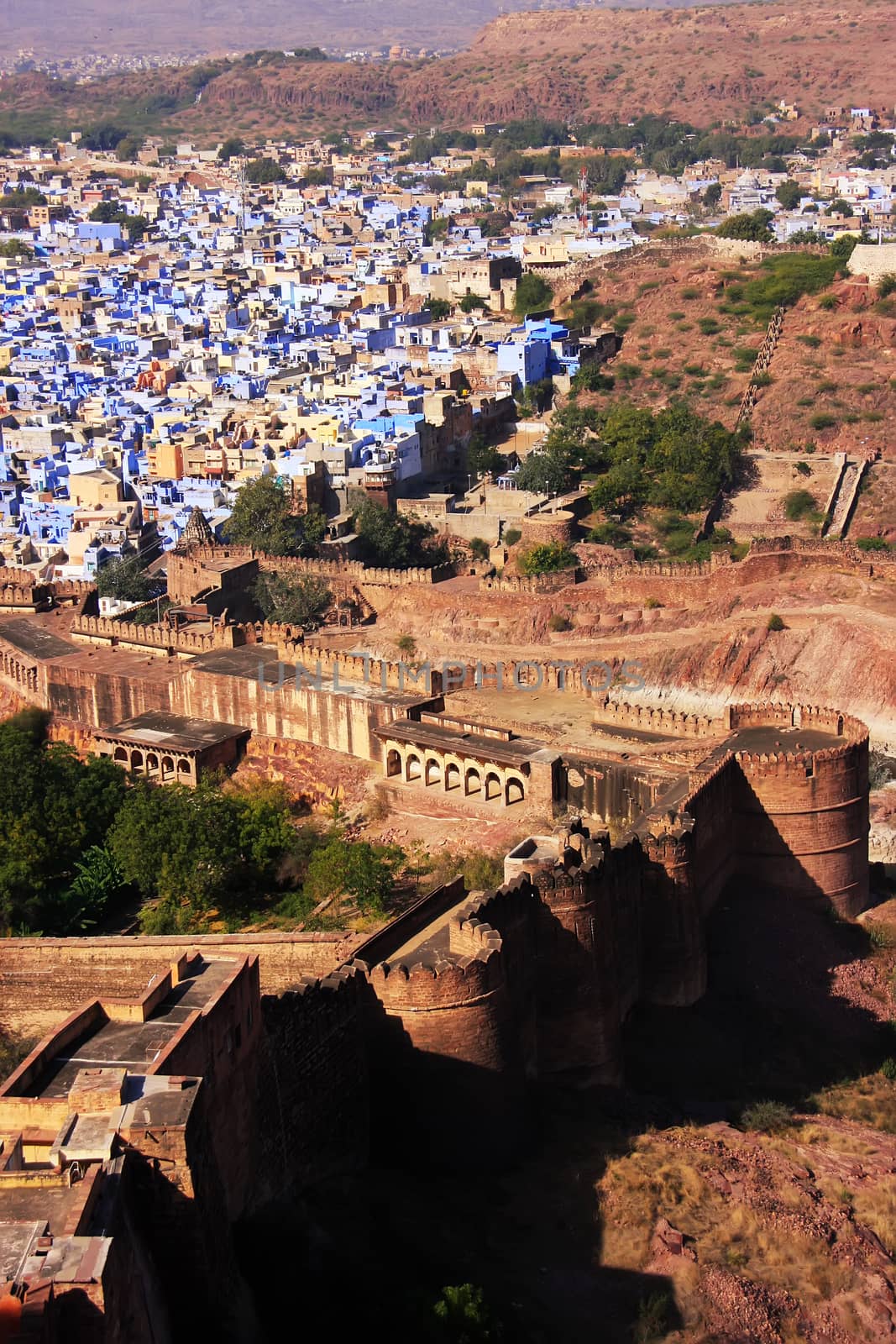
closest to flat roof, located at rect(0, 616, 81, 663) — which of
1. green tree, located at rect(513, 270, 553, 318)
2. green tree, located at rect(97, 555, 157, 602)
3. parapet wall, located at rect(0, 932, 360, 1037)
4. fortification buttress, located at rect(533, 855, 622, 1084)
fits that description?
green tree, located at rect(97, 555, 157, 602)

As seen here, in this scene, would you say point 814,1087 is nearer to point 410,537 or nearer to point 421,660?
point 421,660

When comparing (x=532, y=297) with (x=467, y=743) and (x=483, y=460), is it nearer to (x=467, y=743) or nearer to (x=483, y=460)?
(x=483, y=460)

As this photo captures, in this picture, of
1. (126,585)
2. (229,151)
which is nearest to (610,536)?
(126,585)

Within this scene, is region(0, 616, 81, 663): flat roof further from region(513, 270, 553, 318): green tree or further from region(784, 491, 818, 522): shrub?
region(513, 270, 553, 318): green tree

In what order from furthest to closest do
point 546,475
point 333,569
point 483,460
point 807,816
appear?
point 483,460 < point 546,475 < point 333,569 < point 807,816

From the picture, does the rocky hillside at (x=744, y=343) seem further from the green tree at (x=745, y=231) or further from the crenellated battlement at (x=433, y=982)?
the crenellated battlement at (x=433, y=982)

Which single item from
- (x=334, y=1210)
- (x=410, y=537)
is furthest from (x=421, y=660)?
(x=334, y=1210)
